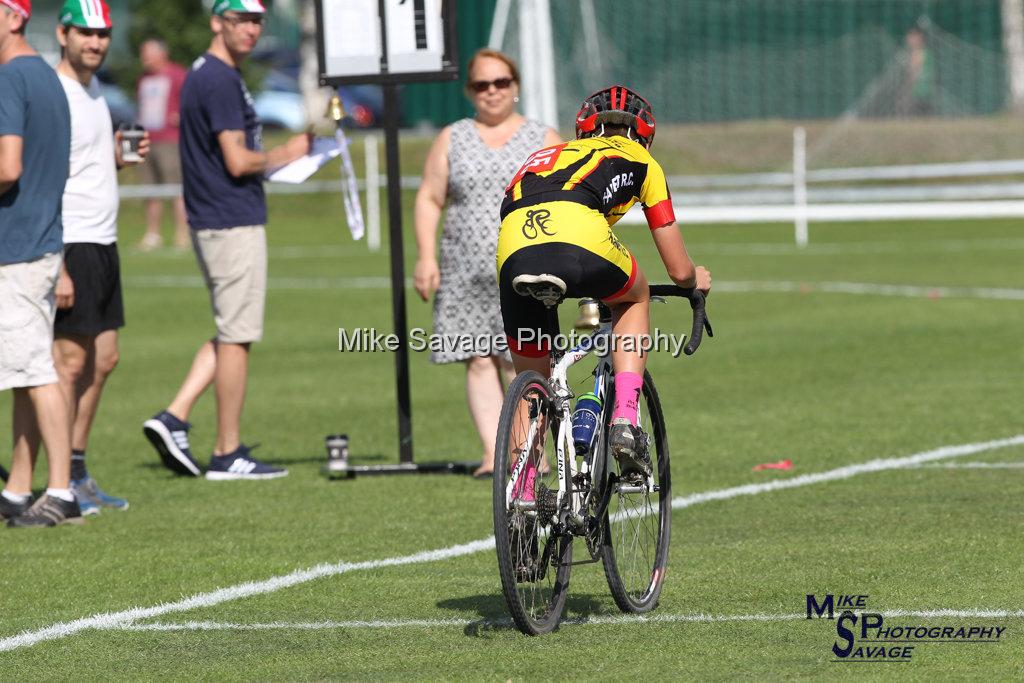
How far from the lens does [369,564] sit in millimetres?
7809

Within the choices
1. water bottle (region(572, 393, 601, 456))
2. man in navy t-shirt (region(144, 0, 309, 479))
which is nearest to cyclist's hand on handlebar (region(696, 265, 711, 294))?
water bottle (region(572, 393, 601, 456))

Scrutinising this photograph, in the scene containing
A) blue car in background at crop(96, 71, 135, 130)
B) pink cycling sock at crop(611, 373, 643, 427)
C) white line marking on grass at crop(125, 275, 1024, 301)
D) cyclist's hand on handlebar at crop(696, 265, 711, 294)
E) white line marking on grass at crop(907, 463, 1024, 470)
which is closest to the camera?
pink cycling sock at crop(611, 373, 643, 427)

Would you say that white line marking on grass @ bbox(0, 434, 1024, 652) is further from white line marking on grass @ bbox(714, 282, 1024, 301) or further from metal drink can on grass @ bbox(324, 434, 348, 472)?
white line marking on grass @ bbox(714, 282, 1024, 301)

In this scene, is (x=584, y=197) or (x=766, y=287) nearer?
(x=584, y=197)

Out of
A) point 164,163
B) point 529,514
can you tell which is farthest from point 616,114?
point 164,163

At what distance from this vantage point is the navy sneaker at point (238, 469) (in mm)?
10375

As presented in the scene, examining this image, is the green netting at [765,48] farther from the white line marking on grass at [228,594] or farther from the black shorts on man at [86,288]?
the white line marking on grass at [228,594]

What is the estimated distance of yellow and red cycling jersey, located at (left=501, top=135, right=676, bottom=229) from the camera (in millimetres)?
6496

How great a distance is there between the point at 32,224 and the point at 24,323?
0.44m

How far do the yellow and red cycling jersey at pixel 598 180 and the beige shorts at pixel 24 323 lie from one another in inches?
113

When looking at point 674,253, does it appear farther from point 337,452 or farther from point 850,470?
point 337,452

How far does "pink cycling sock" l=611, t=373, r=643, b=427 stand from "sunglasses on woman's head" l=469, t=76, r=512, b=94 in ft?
11.7

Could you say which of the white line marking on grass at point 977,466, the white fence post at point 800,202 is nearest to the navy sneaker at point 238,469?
the white line marking on grass at point 977,466

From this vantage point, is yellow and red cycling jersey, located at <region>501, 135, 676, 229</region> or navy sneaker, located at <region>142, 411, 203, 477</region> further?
navy sneaker, located at <region>142, 411, 203, 477</region>
